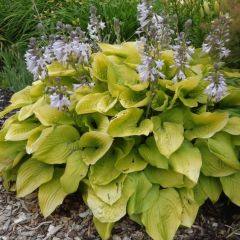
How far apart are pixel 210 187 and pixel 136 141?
582 mm

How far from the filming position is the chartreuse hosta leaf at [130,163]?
3.27m

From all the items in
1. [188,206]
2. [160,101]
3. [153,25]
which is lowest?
[188,206]

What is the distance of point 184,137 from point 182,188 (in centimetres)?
33

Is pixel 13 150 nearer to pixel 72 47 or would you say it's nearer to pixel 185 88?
pixel 72 47

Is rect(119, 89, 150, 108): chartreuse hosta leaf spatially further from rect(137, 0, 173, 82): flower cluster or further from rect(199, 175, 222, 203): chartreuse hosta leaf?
rect(199, 175, 222, 203): chartreuse hosta leaf

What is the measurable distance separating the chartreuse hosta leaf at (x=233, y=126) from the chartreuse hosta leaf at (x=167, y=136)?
0.31m

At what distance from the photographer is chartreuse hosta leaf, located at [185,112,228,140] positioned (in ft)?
10.6

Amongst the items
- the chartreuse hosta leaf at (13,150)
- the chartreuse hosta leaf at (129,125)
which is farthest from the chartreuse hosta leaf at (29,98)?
the chartreuse hosta leaf at (129,125)

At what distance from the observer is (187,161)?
319 centimetres

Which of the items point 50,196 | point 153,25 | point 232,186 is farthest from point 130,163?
point 153,25

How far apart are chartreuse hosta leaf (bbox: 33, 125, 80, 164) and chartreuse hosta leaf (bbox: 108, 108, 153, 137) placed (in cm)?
34

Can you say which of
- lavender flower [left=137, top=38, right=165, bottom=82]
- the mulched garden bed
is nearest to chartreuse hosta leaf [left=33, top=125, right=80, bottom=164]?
the mulched garden bed

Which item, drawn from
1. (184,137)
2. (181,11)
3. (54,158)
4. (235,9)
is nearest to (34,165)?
(54,158)

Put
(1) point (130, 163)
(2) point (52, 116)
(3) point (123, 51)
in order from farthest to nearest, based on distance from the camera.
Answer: (3) point (123, 51) < (2) point (52, 116) < (1) point (130, 163)
